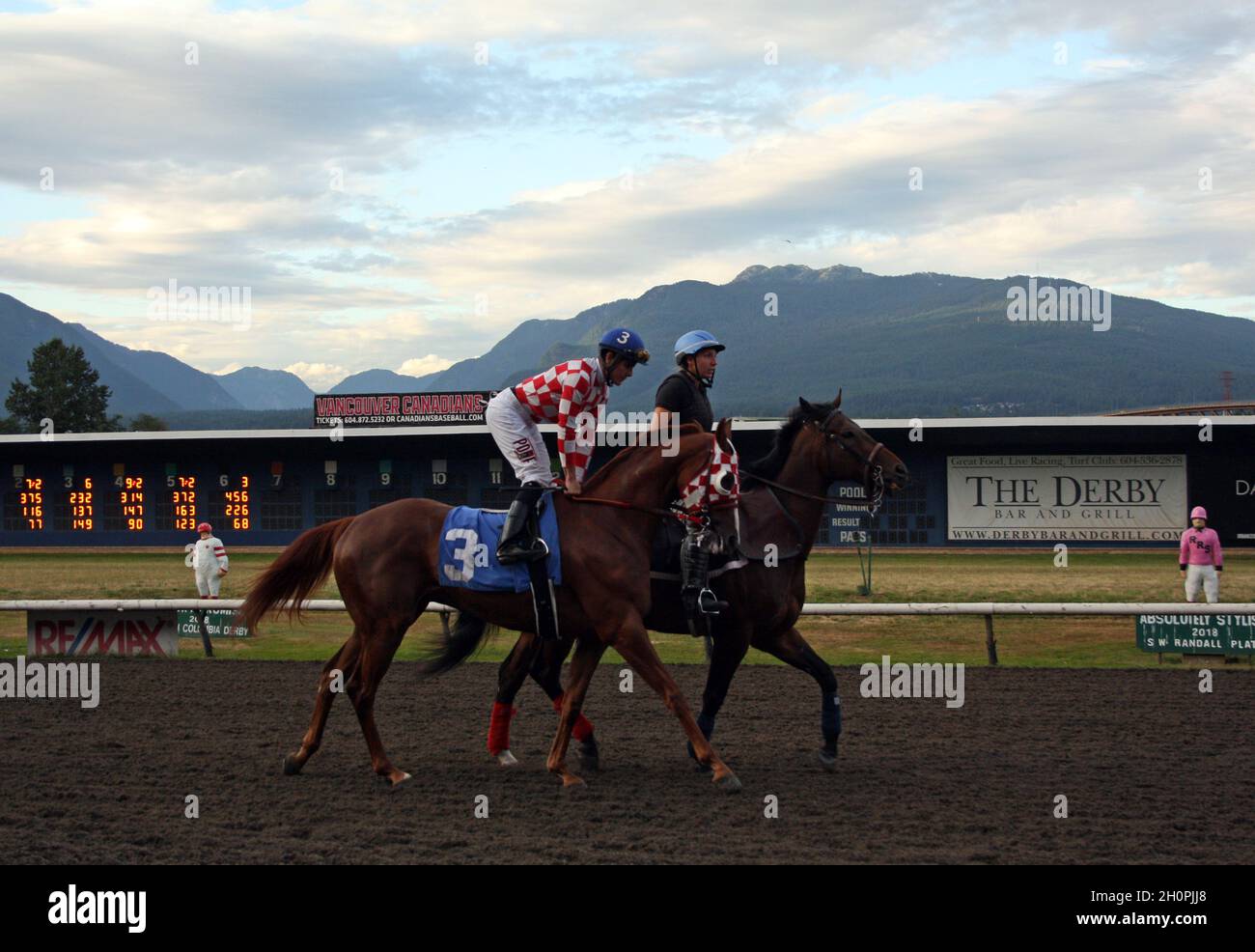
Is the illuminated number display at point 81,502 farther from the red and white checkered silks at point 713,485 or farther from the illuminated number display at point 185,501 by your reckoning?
the red and white checkered silks at point 713,485

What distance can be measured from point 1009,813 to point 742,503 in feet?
8.08

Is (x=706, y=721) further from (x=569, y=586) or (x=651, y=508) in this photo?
(x=651, y=508)

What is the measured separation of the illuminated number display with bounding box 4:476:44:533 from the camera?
34.0 m

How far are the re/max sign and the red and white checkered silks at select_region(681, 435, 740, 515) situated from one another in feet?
27.5

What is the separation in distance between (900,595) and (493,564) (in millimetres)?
13059

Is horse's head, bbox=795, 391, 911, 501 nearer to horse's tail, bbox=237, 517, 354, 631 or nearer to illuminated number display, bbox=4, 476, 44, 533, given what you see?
horse's tail, bbox=237, 517, 354, 631

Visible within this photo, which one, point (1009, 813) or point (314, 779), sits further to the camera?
point (314, 779)

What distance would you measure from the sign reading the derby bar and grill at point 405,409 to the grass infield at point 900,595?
6.61m

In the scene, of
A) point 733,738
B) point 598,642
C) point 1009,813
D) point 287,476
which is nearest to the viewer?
point 1009,813

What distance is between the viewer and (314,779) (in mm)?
7039

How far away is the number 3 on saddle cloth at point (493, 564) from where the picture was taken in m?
6.80

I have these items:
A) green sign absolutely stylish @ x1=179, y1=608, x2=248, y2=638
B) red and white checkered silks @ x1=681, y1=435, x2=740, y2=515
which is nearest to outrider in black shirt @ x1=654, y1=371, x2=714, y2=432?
red and white checkered silks @ x1=681, y1=435, x2=740, y2=515

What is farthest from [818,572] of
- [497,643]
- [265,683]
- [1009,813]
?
[1009,813]
